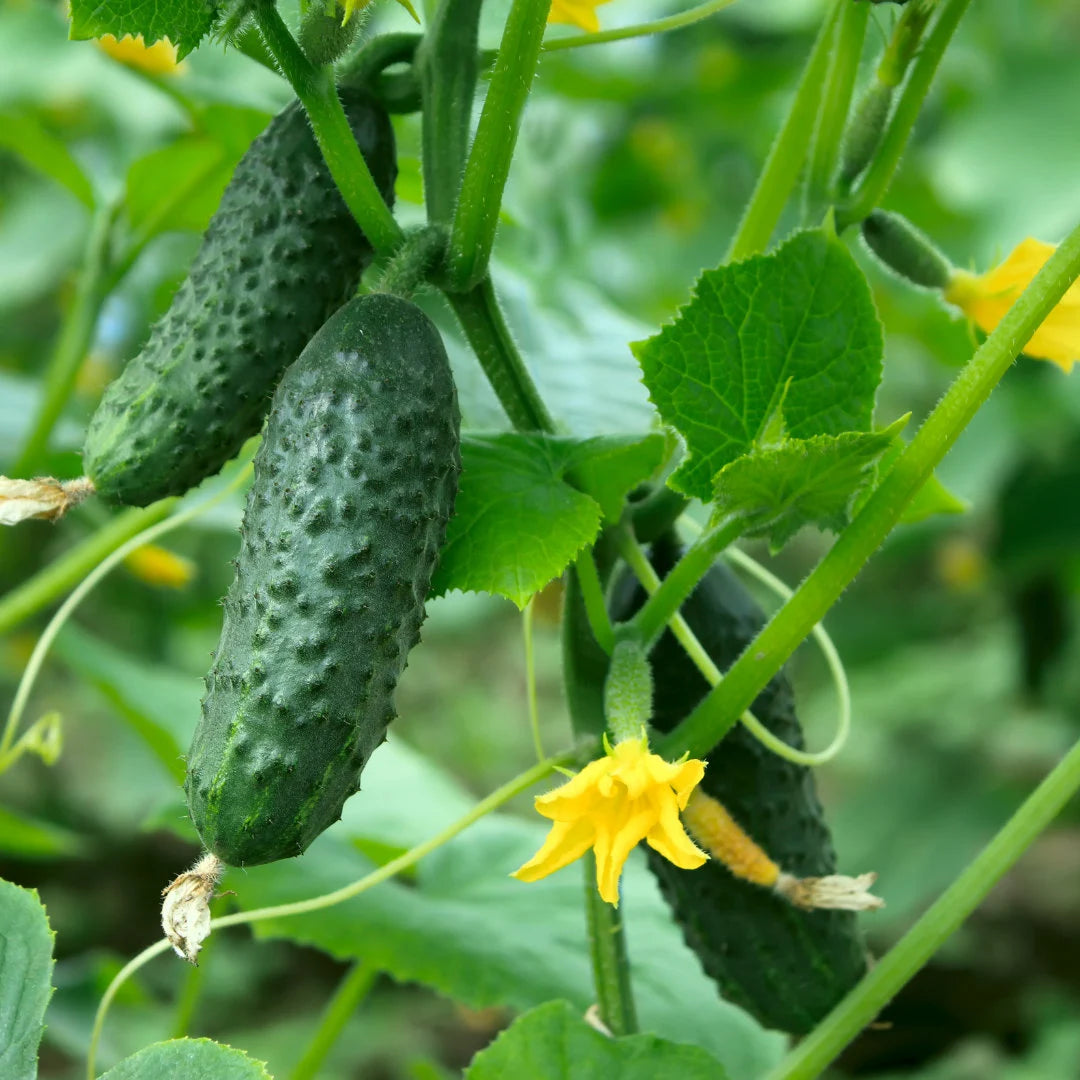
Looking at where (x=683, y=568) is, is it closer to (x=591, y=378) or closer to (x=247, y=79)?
(x=591, y=378)

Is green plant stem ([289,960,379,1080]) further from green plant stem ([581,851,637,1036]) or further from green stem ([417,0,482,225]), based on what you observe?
green stem ([417,0,482,225])

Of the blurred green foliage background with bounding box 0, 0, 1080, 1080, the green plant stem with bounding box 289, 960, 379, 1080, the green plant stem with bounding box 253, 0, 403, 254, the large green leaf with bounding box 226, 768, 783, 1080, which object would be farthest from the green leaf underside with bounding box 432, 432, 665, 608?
the blurred green foliage background with bounding box 0, 0, 1080, 1080

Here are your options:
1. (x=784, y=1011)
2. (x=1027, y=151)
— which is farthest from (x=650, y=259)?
(x=784, y=1011)

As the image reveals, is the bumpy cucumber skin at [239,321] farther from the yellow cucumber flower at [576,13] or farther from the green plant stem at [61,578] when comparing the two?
the green plant stem at [61,578]

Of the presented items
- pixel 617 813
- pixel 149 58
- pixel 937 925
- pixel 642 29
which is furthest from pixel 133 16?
pixel 149 58

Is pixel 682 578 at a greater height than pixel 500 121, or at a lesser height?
lesser

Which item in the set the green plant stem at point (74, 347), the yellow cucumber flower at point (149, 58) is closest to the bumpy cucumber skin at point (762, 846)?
the green plant stem at point (74, 347)

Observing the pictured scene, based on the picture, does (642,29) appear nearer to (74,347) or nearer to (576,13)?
(576,13)
